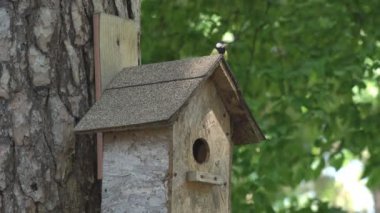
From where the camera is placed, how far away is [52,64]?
293 cm

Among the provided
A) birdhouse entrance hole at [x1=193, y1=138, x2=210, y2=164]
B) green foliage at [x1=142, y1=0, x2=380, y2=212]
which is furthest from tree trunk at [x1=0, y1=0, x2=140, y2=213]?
green foliage at [x1=142, y1=0, x2=380, y2=212]

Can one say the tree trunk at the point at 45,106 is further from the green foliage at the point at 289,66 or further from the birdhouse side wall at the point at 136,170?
the green foliage at the point at 289,66

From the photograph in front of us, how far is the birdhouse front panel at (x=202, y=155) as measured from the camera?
272cm

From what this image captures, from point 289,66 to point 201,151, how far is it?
9.36 ft

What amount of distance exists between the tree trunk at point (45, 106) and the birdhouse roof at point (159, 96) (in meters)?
0.13

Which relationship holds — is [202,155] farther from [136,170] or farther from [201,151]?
[136,170]

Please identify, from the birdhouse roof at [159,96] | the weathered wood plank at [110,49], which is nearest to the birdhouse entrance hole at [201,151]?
the birdhouse roof at [159,96]

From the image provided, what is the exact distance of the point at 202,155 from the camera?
2928 millimetres

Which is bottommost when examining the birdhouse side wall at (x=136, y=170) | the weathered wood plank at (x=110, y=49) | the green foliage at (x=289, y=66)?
the birdhouse side wall at (x=136, y=170)

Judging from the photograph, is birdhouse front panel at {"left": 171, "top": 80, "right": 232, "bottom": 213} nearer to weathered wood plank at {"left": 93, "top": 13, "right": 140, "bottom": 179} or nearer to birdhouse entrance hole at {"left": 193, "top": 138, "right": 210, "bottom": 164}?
birdhouse entrance hole at {"left": 193, "top": 138, "right": 210, "bottom": 164}

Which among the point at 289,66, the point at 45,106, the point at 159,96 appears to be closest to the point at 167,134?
the point at 159,96

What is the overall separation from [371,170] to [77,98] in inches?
113

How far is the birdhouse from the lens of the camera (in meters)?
2.69

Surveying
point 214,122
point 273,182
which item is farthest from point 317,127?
point 214,122
